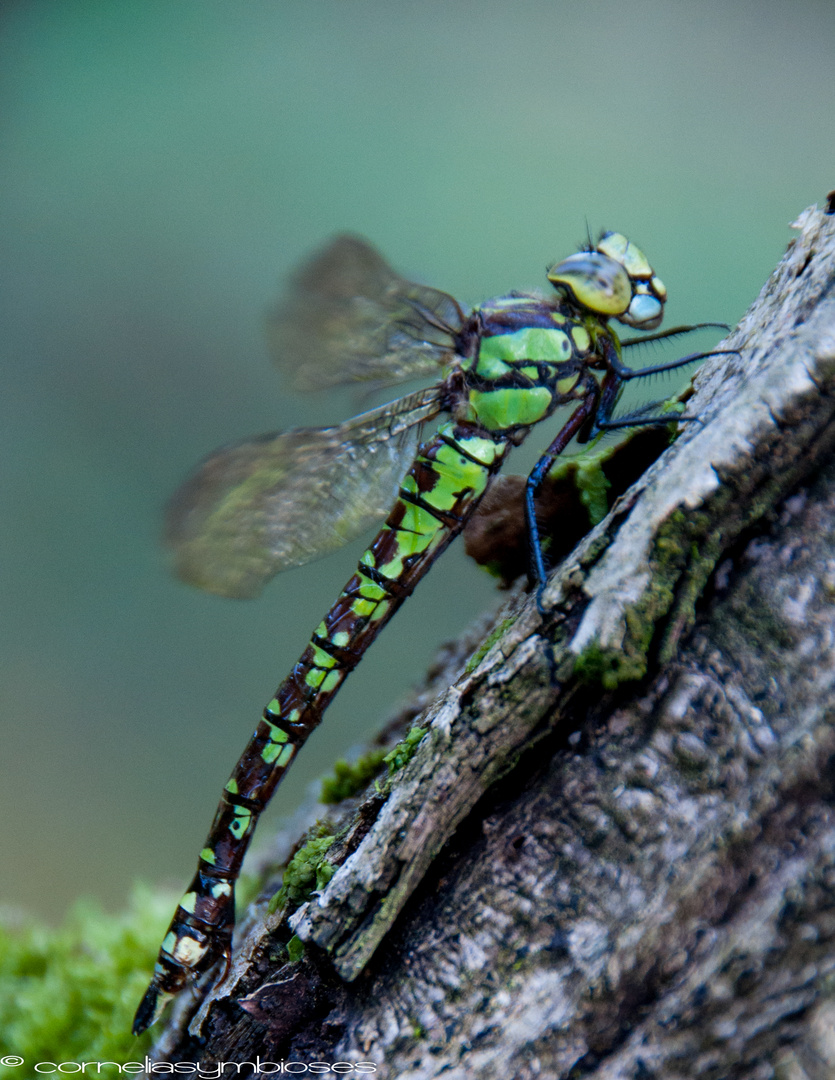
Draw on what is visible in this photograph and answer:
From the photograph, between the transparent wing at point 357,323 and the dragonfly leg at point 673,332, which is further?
the transparent wing at point 357,323

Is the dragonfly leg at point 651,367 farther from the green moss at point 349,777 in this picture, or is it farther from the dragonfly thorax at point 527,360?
the green moss at point 349,777

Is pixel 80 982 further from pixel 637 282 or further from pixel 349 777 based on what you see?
pixel 637 282

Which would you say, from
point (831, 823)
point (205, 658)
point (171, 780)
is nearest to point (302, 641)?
point (205, 658)

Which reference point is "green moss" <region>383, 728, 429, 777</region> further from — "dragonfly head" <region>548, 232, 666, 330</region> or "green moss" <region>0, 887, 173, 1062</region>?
"dragonfly head" <region>548, 232, 666, 330</region>

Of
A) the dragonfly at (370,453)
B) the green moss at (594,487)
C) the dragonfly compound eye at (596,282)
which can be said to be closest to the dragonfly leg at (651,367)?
the dragonfly at (370,453)

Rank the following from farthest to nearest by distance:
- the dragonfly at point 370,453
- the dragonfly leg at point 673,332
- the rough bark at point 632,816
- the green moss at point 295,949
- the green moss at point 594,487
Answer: the dragonfly leg at point 673,332 → the dragonfly at point 370,453 → the green moss at point 594,487 → the green moss at point 295,949 → the rough bark at point 632,816
